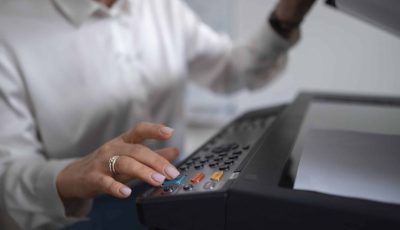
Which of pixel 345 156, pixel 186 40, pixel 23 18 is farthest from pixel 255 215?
pixel 186 40

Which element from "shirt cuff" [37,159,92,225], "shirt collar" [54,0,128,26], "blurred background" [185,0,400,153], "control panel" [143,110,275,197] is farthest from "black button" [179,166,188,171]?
"blurred background" [185,0,400,153]

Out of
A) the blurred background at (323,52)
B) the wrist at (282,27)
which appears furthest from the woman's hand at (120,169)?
the blurred background at (323,52)

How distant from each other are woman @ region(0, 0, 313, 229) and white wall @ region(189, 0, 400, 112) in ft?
0.73

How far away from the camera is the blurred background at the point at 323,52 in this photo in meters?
0.93

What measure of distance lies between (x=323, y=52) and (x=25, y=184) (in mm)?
834

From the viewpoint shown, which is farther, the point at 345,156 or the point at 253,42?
the point at 253,42

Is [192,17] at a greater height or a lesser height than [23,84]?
greater

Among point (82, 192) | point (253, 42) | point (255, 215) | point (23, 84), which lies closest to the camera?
point (255, 215)

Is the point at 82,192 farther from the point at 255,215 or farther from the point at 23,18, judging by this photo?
the point at 23,18

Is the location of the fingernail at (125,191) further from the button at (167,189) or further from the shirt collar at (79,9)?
Result: the shirt collar at (79,9)

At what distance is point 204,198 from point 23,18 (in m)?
0.46

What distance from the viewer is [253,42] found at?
0.76 m

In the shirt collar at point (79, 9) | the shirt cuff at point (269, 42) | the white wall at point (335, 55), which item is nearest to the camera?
the shirt collar at point (79, 9)

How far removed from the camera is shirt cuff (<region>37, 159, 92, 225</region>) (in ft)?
1.42
